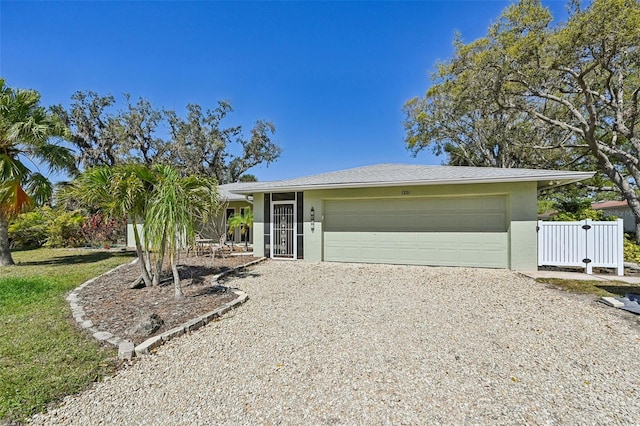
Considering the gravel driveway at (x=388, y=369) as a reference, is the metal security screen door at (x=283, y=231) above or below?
above

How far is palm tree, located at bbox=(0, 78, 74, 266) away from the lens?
30.3ft

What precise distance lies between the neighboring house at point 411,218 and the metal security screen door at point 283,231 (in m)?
0.04

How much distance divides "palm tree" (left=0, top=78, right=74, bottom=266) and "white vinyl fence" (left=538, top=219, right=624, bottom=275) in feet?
50.1

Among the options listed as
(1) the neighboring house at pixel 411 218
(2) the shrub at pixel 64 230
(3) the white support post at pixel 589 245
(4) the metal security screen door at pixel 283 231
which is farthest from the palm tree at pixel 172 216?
(2) the shrub at pixel 64 230

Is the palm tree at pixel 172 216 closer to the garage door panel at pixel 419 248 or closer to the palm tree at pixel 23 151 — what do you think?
the garage door panel at pixel 419 248

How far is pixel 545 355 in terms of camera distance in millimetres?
3434

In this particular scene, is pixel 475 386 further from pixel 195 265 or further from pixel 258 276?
pixel 195 265

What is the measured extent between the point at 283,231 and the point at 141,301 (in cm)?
611

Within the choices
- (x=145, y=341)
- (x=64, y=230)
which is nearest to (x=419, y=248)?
(x=145, y=341)

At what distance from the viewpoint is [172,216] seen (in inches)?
206

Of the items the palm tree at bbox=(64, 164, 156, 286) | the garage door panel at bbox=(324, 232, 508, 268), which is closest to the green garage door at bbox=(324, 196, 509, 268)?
the garage door panel at bbox=(324, 232, 508, 268)

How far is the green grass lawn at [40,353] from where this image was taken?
2641 millimetres

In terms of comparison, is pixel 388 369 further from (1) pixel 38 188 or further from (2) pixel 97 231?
(2) pixel 97 231

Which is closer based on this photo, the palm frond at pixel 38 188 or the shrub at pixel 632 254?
the shrub at pixel 632 254
